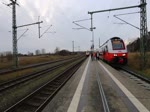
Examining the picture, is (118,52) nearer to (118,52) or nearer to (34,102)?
(118,52)

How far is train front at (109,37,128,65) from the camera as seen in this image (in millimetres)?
30125

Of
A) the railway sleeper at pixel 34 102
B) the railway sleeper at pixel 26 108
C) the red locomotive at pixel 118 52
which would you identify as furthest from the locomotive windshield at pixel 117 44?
the railway sleeper at pixel 26 108

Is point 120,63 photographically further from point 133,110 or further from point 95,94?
point 133,110

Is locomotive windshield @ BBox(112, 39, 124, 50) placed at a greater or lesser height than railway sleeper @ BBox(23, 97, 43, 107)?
greater

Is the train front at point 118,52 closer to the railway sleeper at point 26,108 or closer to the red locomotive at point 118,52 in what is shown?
→ the red locomotive at point 118,52

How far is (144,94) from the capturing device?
478 inches

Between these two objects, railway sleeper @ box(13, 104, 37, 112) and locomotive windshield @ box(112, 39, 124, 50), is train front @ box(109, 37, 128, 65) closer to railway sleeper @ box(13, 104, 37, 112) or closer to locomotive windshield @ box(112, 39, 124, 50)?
locomotive windshield @ box(112, 39, 124, 50)

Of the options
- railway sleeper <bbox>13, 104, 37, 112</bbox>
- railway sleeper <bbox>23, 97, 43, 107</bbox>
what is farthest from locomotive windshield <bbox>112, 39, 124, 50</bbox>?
railway sleeper <bbox>13, 104, 37, 112</bbox>

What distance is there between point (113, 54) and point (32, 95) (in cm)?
1967

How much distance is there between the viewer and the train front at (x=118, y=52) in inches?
A: 1186

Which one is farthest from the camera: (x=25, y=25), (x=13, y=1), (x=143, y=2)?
(x=25, y=25)

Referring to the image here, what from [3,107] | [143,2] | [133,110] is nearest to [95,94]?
[133,110]

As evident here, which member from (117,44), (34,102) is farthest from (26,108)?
(117,44)

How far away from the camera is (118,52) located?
99.0ft
